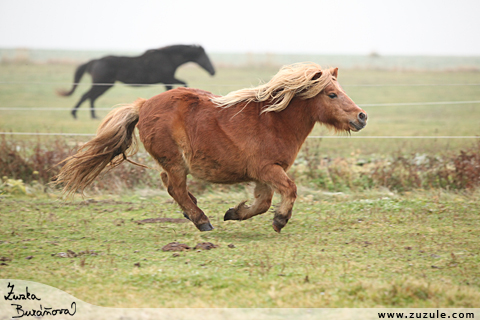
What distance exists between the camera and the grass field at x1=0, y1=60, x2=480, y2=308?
3652 mm

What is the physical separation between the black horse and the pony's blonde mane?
6900 millimetres

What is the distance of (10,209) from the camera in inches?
265

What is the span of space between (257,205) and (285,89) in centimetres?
127

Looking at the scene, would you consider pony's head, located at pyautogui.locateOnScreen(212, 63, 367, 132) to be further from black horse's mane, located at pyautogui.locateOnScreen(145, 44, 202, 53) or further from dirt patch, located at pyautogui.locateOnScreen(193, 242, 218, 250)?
black horse's mane, located at pyautogui.locateOnScreen(145, 44, 202, 53)

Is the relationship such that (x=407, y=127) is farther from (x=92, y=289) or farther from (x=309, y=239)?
(x=92, y=289)

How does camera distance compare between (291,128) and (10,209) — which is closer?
(291,128)

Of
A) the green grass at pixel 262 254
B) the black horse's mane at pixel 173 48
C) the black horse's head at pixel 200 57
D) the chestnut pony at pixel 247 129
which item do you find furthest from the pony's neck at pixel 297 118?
the black horse's head at pixel 200 57

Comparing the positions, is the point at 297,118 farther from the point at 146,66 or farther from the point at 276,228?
the point at 146,66

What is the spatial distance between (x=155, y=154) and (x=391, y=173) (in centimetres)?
413

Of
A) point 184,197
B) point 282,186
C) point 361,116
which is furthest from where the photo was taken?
point 184,197

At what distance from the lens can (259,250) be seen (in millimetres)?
4734

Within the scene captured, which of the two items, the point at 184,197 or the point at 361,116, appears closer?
the point at 361,116

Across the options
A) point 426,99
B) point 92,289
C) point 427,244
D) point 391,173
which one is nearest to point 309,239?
point 427,244

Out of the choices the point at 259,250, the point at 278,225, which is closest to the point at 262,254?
the point at 259,250
